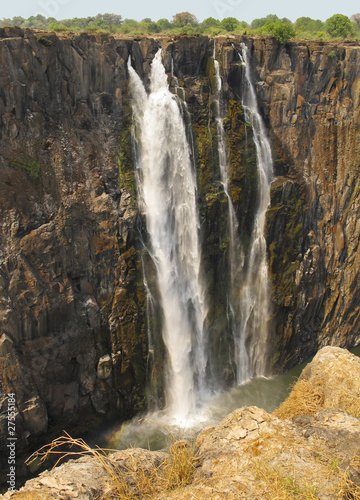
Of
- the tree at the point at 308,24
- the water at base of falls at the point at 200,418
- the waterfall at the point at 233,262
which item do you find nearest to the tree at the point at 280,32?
the waterfall at the point at 233,262

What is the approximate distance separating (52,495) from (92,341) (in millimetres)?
10947

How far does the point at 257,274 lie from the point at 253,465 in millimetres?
14492

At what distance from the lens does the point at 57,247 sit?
14.8 meters

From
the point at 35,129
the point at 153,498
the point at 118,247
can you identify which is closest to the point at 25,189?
the point at 35,129

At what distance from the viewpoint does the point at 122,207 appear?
1631cm

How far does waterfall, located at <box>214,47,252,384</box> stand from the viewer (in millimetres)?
18359

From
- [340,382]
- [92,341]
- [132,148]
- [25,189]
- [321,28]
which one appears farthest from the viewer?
[321,28]

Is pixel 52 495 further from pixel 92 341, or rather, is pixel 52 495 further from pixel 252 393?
pixel 252 393

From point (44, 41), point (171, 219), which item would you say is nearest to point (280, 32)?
point (171, 219)

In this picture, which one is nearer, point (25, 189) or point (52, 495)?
point (52, 495)

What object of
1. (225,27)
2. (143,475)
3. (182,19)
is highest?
(182,19)

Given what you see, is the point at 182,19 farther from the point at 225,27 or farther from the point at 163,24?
the point at 225,27

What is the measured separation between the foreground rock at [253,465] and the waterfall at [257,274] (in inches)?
500

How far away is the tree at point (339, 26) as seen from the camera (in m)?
27.7
